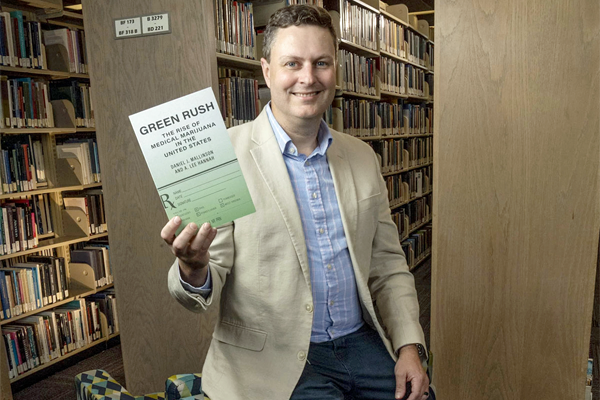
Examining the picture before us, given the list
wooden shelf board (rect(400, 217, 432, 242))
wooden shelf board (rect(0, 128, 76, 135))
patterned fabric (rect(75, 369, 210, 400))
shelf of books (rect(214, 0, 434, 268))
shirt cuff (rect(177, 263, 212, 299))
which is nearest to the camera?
shirt cuff (rect(177, 263, 212, 299))

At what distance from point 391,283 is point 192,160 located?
772 mm

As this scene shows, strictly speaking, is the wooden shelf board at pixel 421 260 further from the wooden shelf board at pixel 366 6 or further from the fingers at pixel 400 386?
the fingers at pixel 400 386

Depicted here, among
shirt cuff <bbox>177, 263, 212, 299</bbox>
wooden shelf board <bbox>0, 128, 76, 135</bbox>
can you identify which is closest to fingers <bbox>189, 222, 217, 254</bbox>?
shirt cuff <bbox>177, 263, 212, 299</bbox>

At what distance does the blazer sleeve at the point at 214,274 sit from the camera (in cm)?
117

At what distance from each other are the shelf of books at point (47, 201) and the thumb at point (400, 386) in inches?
101

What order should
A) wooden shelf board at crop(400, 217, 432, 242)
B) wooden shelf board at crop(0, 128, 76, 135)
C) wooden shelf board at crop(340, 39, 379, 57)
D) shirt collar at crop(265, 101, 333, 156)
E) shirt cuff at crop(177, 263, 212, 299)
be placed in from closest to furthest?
shirt cuff at crop(177, 263, 212, 299) < shirt collar at crop(265, 101, 333, 156) < wooden shelf board at crop(0, 128, 76, 135) < wooden shelf board at crop(340, 39, 379, 57) < wooden shelf board at crop(400, 217, 432, 242)

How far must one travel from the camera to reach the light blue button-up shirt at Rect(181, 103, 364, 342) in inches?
52.9

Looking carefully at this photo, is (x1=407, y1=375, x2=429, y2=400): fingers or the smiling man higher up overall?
the smiling man

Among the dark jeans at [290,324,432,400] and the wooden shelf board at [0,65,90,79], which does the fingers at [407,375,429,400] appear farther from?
the wooden shelf board at [0,65,90,79]

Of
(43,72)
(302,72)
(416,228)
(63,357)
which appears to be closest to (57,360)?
(63,357)

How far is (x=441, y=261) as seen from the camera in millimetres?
1893

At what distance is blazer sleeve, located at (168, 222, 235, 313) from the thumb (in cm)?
53

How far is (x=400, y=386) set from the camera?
4.43ft

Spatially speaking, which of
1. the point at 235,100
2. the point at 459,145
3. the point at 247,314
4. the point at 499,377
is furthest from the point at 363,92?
the point at 247,314
